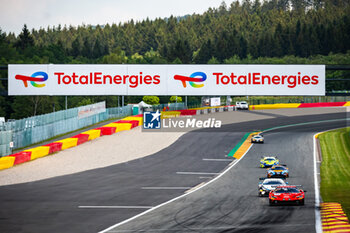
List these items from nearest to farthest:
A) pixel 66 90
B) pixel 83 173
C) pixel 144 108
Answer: pixel 83 173, pixel 66 90, pixel 144 108

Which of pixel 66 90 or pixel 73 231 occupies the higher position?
pixel 66 90

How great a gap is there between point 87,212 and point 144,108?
2680 inches

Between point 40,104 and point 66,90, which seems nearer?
point 66,90

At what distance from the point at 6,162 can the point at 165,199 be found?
53.2 ft

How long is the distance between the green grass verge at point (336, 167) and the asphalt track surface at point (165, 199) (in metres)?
1.10

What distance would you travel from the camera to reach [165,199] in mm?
30672

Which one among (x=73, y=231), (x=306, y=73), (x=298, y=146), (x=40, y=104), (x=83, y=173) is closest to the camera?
(x=73, y=231)

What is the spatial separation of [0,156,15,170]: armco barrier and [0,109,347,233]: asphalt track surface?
5.49m

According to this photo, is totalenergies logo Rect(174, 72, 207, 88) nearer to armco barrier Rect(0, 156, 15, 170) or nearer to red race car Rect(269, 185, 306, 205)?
armco barrier Rect(0, 156, 15, 170)

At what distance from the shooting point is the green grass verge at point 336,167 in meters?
32.6

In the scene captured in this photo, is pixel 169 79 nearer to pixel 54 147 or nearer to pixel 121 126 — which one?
pixel 54 147

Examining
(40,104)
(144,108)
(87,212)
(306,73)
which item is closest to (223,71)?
(306,73)

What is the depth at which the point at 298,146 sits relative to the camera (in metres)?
57.8

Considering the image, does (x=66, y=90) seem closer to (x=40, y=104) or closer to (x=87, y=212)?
(x=87, y=212)
